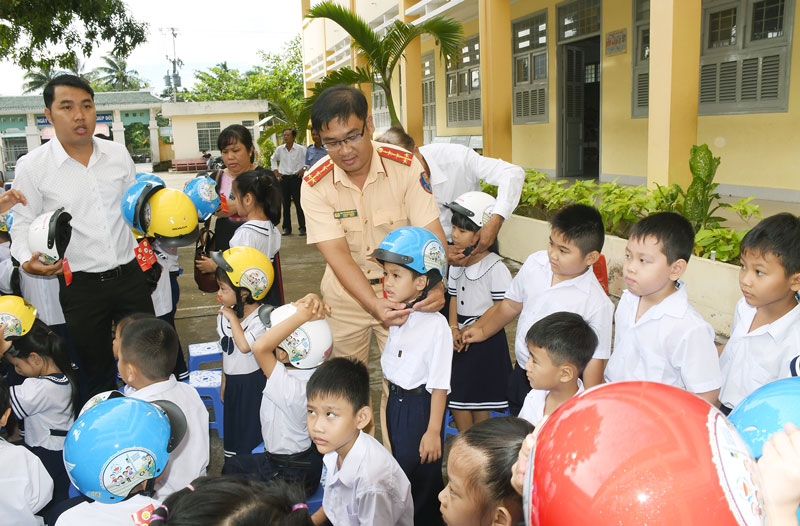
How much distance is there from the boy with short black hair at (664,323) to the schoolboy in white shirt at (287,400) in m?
1.18

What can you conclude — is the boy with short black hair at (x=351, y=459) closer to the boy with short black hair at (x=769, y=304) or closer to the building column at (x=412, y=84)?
the boy with short black hair at (x=769, y=304)

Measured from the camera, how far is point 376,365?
13.8 ft

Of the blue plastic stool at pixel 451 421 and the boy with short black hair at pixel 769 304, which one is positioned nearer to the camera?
the boy with short black hair at pixel 769 304

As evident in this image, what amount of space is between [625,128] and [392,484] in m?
8.31

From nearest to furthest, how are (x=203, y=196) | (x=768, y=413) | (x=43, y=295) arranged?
(x=768, y=413)
(x=43, y=295)
(x=203, y=196)

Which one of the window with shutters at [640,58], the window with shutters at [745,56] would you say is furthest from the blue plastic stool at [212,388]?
the window with shutters at [640,58]

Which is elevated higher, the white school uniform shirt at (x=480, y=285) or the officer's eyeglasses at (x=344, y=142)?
the officer's eyeglasses at (x=344, y=142)

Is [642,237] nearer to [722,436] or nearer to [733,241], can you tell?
[722,436]

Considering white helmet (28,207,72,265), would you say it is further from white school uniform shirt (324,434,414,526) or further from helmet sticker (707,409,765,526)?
helmet sticker (707,409,765,526)

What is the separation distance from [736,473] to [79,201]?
124 inches

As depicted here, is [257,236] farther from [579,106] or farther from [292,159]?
[579,106]

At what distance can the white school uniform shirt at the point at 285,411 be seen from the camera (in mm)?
2422

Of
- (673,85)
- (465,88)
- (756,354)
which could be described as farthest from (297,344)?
(465,88)

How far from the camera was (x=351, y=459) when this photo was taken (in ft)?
6.74
